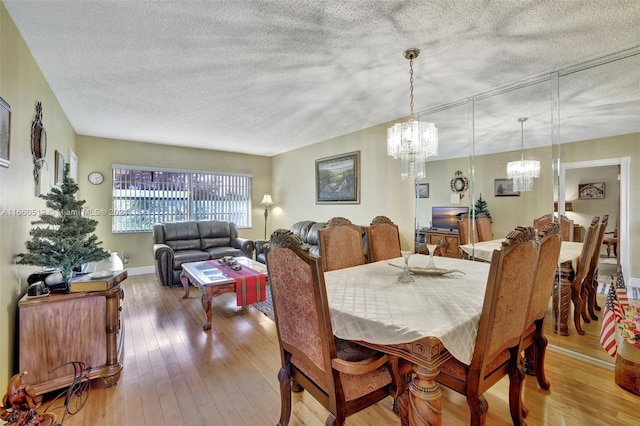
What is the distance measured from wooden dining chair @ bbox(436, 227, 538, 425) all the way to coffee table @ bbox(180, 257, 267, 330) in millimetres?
2295

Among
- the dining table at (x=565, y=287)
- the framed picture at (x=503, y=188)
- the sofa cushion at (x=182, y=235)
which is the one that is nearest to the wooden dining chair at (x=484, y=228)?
the framed picture at (x=503, y=188)

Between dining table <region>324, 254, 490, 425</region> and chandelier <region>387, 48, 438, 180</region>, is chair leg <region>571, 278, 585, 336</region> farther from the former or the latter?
chandelier <region>387, 48, 438, 180</region>

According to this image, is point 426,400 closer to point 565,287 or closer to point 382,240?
point 382,240

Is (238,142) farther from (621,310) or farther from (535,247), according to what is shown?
(621,310)

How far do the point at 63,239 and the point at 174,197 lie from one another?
4.01m

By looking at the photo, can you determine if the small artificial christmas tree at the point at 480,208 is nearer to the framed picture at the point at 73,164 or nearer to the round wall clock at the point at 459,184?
the round wall clock at the point at 459,184

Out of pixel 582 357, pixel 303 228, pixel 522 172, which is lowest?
pixel 582 357

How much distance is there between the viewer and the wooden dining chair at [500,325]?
1.21 meters

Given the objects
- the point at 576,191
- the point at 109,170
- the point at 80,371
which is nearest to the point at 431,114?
the point at 576,191

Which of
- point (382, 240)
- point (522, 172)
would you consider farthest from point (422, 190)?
point (382, 240)

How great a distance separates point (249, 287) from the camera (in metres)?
3.18

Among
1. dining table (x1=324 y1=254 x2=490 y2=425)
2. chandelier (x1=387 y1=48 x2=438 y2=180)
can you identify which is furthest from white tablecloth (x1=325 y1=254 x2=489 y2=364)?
chandelier (x1=387 y1=48 x2=438 y2=180)

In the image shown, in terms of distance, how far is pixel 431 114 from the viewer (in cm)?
354

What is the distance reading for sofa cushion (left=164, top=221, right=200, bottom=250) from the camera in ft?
16.1
